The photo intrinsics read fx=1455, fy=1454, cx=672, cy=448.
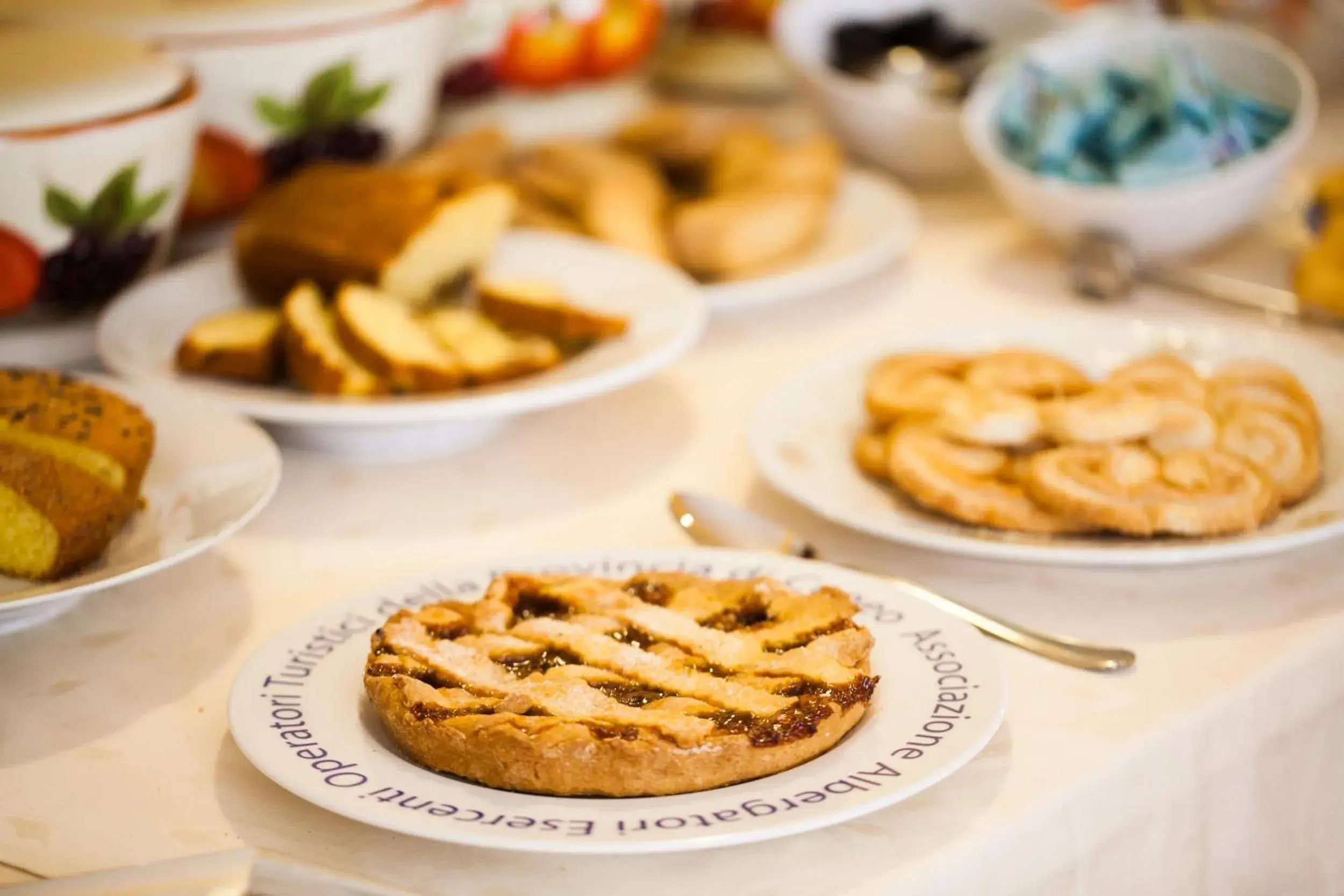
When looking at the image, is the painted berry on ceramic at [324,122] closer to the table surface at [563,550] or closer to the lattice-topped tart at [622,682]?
the table surface at [563,550]

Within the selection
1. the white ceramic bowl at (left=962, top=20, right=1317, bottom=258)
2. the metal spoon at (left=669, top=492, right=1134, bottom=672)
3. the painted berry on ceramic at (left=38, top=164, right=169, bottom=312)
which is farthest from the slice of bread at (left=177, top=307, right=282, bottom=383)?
the white ceramic bowl at (left=962, top=20, right=1317, bottom=258)

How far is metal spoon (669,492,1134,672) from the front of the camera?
871 mm

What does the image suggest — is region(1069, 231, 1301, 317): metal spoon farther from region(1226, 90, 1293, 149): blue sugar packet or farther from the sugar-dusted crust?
the sugar-dusted crust

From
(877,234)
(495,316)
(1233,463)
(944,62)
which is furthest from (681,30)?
(1233,463)

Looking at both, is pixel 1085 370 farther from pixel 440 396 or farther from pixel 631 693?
pixel 631 693

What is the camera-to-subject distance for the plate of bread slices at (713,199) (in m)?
1.47

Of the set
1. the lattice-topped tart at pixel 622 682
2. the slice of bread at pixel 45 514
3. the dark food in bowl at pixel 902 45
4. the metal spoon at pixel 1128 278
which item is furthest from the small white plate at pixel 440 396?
the dark food in bowl at pixel 902 45

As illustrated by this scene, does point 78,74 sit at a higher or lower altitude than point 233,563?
higher

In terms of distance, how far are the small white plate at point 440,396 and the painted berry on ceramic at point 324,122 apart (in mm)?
126

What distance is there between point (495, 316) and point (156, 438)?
0.34 m

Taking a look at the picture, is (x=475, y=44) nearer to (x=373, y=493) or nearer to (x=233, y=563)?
(x=373, y=493)

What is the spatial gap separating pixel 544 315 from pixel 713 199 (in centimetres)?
36

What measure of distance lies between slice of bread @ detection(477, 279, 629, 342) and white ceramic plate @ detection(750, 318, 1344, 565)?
172mm

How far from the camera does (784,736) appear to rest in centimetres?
69
